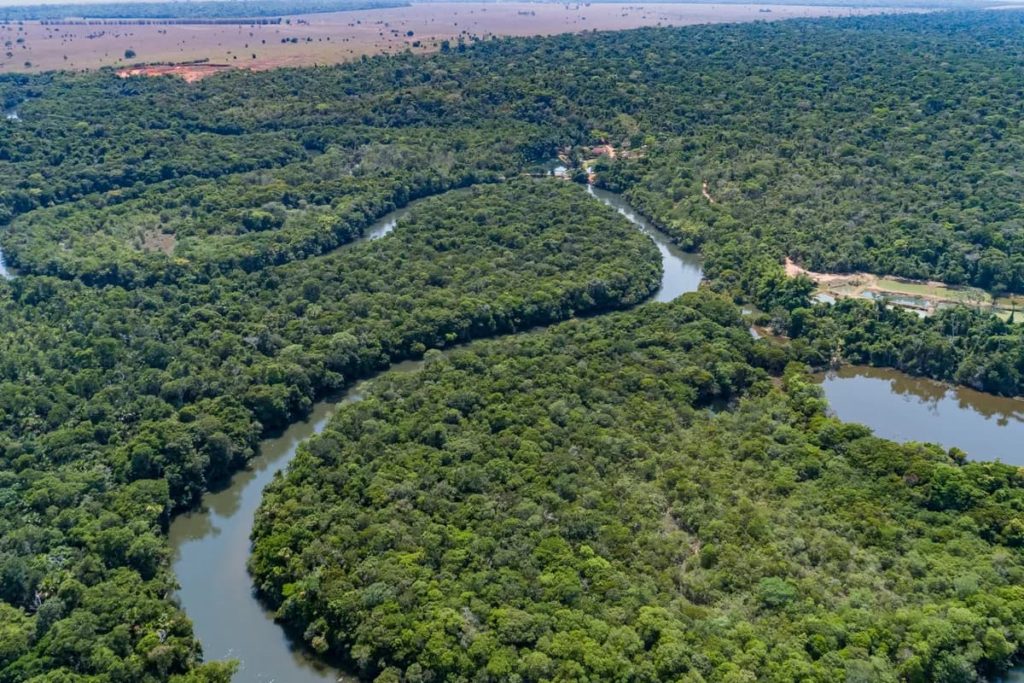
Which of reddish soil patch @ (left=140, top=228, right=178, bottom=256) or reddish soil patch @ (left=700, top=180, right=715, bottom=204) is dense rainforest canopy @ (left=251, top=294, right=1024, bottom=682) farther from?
reddish soil patch @ (left=700, top=180, right=715, bottom=204)

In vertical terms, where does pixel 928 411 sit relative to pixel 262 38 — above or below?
below

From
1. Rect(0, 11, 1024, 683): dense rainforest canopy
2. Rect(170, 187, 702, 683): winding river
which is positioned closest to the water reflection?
Rect(0, 11, 1024, 683): dense rainforest canopy

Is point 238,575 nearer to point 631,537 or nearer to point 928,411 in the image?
point 631,537

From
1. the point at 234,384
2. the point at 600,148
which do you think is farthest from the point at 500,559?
the point at 600,148

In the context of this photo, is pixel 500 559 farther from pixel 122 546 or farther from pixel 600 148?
pixel 600 148

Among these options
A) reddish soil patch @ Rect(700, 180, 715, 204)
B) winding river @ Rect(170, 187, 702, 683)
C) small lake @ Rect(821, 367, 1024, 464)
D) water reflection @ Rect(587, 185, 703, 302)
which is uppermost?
reddish soil patch @ Rect(700, 180, 715, 204)

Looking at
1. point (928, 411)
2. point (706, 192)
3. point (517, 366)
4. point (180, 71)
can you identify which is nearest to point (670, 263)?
point (706, 192)
